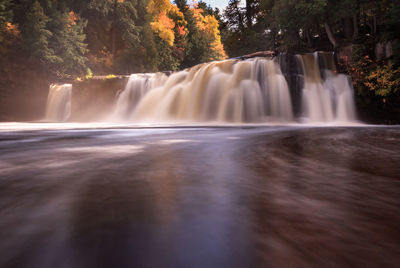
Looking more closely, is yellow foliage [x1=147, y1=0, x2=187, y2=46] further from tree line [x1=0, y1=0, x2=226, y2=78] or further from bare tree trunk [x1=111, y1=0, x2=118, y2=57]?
bare tree trunk [x1=111, y1=0, x2=118, y2=57]

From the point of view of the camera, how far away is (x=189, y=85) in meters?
13.0

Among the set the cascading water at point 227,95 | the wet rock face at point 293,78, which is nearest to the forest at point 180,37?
the wet rock face at point 293,78

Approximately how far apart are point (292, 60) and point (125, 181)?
1111cm

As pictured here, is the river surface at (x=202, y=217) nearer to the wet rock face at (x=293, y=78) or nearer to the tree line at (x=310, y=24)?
the wet rock face at (x=293, y=78)

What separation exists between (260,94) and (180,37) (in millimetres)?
21551

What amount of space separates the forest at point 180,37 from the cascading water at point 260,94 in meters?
0.90

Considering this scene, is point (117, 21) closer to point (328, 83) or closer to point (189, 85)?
point (189, 85)

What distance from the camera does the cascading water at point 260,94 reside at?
10.9 meters

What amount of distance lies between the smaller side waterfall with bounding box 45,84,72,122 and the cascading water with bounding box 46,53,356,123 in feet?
32.7

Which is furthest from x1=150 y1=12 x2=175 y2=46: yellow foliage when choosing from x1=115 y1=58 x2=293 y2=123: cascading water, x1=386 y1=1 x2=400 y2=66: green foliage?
x1=386 y1=1 x2=400 y2=66: green foliage

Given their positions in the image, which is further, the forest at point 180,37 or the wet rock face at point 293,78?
the wet rock face at point 293,78

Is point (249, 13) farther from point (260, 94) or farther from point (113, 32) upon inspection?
point (260, 94)

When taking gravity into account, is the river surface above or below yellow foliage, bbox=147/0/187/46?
below

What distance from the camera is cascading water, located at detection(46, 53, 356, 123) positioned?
431 inches
